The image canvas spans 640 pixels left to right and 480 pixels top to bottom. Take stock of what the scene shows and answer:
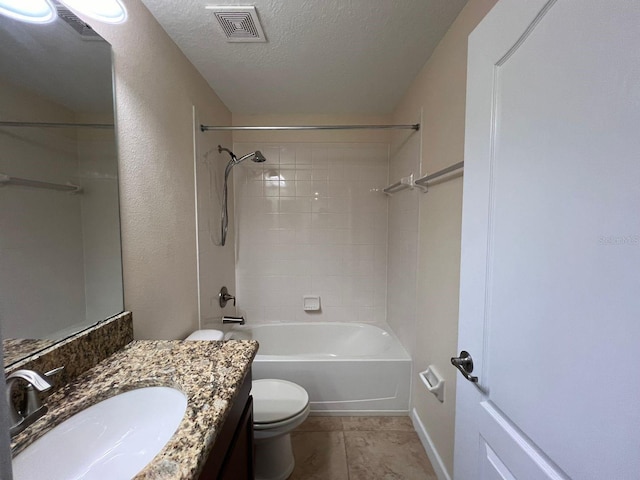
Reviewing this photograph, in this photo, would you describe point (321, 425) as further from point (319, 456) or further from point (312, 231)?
point (312, 231)

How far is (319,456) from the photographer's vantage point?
163cm

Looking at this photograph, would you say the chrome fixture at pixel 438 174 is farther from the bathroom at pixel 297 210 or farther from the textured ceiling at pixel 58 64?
the textured ceiling at pixel 58 64

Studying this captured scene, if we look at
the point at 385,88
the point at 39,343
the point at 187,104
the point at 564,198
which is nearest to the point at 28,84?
the point at 39,343

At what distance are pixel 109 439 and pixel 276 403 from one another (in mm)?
945

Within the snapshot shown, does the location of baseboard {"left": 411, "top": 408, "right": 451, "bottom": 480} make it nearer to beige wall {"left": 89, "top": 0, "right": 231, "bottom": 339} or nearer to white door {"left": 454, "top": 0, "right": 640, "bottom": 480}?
white door {"left": 454, "top": 0, "right": 640, "bottom": 480}

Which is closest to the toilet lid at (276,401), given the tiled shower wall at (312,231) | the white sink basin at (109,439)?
the white sink basin at (109,439)

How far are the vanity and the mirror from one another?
0.16 metres

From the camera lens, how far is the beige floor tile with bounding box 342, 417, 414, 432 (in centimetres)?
187

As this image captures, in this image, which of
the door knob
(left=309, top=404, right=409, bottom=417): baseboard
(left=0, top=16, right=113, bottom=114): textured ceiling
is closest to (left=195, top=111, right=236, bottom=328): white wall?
(left=0, top=16, right=113, bottom=114): textured ceiling

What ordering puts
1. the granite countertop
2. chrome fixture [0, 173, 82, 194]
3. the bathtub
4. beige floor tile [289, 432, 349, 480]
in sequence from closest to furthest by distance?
the granite countertop
chrome fixture [0, 173, 82, 194]
beige floor tile [289, 432, 349, 480]
the bathtub

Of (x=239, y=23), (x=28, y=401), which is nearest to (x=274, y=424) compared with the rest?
(x=28, y=401)

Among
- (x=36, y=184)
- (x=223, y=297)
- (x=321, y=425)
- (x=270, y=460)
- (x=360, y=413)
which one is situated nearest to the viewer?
(x=36, y=184)

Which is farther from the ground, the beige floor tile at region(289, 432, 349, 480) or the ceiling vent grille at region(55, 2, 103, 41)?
the ceiling vent grille at region(55, 2, 103, 41)

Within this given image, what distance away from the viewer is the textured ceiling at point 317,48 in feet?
4.08
